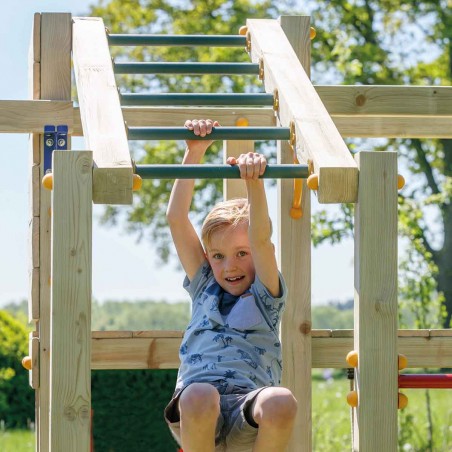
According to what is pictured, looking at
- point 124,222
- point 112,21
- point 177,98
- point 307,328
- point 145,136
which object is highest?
point 112,21

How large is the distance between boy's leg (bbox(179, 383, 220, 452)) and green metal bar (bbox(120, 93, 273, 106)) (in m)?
1.27

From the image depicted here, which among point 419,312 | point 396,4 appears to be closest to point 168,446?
point 419,312

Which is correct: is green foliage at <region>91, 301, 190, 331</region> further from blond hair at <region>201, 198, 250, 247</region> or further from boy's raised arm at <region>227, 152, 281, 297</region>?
boy's raised arm at <region>227, 152, 281, 297</region>

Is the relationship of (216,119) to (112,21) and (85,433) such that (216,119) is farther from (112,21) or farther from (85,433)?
(112,21)

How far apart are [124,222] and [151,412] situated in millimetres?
10214

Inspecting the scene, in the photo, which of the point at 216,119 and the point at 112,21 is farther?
the point at 112,21

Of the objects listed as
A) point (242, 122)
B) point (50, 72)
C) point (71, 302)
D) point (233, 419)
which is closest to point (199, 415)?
point (233, 419)

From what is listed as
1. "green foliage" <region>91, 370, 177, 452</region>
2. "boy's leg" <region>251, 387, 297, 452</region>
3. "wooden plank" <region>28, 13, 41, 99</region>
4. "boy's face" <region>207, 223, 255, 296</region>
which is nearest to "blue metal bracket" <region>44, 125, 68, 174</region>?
"wooden plank" <region>28, 13, 41, 99</region>

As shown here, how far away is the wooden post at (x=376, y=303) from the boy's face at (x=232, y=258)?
57 cm

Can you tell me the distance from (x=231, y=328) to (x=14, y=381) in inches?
302

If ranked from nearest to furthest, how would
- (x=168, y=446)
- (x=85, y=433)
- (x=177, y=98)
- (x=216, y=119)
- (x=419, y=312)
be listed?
(x=85, y=433), (x=177, y=98), (x=216, y=119), (x=168, y=446), (x=419, y=312)

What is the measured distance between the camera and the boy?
3.15 metres

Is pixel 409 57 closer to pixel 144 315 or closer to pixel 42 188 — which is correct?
pixel 144 315

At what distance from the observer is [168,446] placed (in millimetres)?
7484
